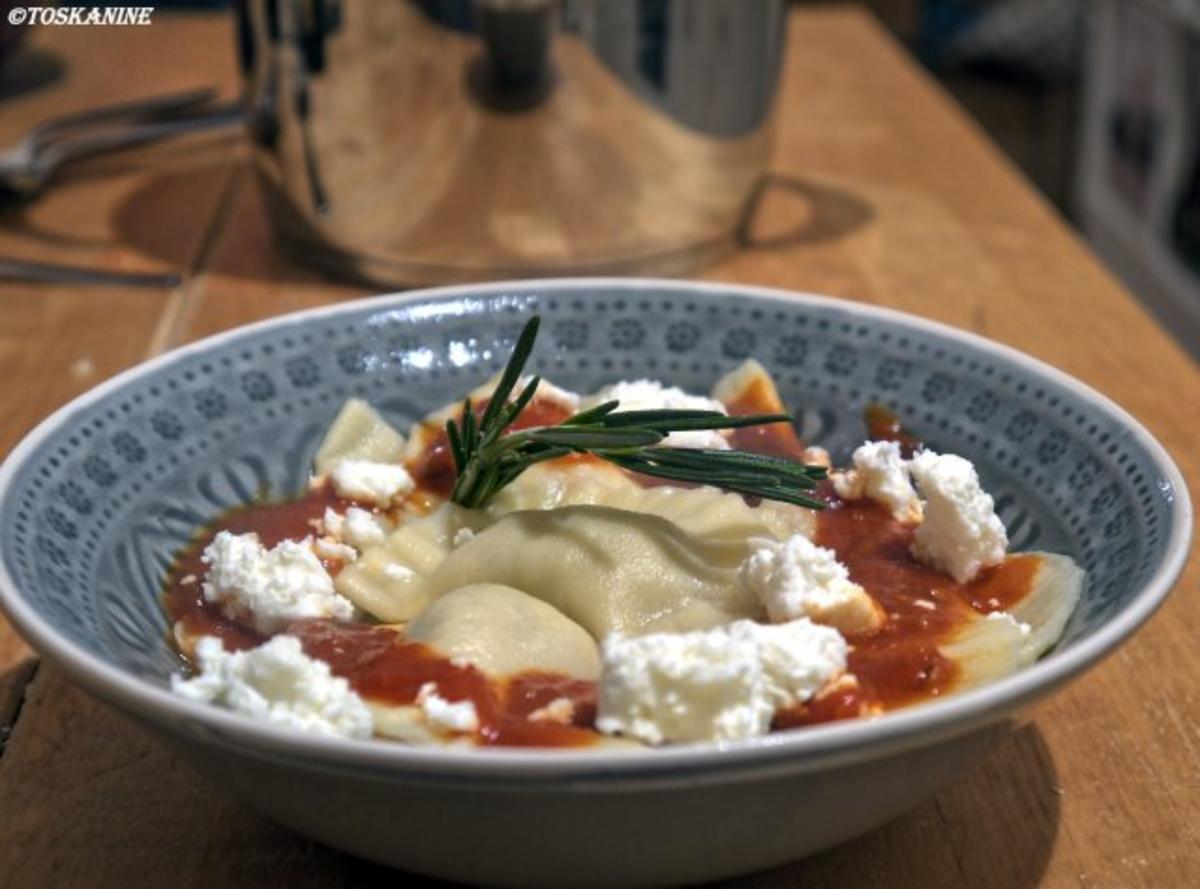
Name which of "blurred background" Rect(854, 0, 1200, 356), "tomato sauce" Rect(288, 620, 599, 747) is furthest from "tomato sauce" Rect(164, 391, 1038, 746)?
"blurred background" Rect(854, 0, 1200, 356)

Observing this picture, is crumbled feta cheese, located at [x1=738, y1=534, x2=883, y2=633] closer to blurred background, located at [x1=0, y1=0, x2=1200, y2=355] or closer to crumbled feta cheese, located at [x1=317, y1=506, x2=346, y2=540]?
crumbled feta cheese, located at [x1=317, y1=506, x2=346, y2=540]

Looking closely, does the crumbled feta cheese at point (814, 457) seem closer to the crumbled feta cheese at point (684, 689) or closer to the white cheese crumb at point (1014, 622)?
the white cheese crumb at point (1014, 622)

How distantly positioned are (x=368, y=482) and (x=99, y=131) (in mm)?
1529

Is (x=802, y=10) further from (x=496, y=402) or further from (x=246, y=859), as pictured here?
(x=246, y=859)

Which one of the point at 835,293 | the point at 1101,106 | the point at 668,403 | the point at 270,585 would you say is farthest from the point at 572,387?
the point at 1101,106

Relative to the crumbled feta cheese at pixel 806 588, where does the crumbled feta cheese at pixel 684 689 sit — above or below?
above

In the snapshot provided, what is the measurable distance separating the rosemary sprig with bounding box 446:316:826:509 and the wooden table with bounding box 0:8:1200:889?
8.6 inches

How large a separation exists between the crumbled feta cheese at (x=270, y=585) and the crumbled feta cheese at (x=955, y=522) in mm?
348

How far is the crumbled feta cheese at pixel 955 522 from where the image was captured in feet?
3.23

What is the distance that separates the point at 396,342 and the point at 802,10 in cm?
226

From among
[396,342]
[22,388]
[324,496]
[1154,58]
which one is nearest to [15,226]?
[22,388]

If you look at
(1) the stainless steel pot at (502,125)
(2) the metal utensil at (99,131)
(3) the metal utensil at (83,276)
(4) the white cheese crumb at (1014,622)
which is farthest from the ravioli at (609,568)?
(2) the metal utensil at (99,131)

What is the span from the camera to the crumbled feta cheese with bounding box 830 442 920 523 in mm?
1078

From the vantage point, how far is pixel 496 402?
3.56 feet
